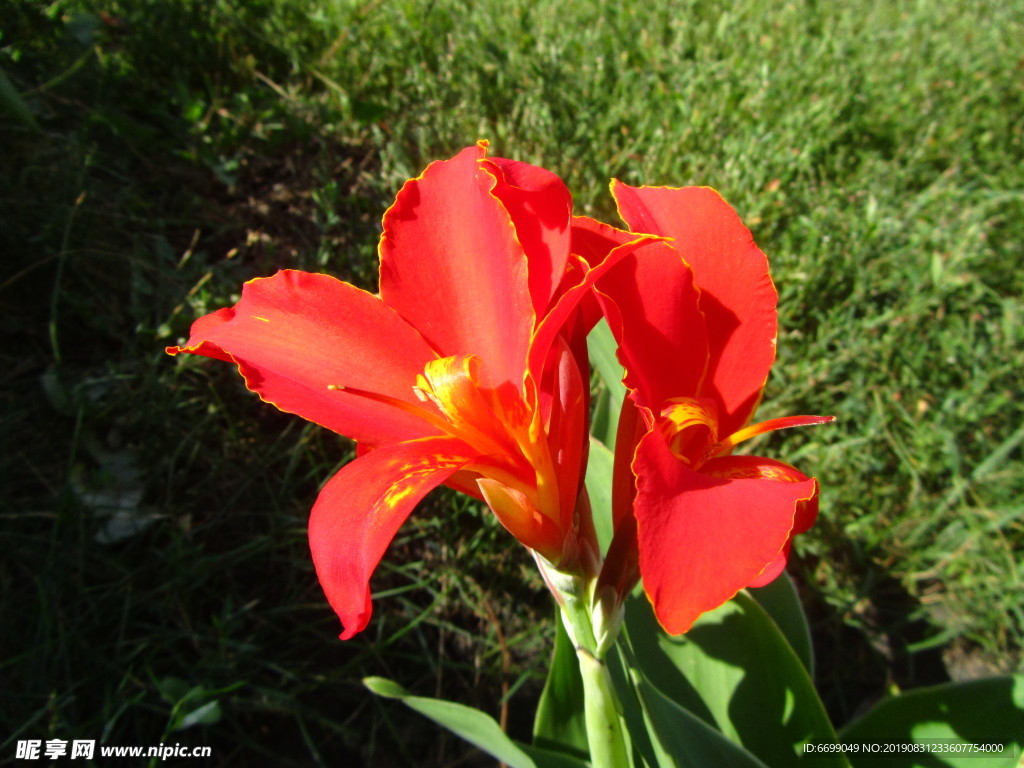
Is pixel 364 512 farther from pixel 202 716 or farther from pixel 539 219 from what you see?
pixel 202 716

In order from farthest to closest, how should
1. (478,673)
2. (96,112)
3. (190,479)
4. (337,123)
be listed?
(337,123) → (96,112) → (190,479) → (478,673)

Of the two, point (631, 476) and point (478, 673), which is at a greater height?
point (631, 476)

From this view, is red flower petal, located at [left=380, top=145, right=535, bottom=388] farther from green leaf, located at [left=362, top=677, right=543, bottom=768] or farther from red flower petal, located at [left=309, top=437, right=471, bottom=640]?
green leaf, located at [left=362, top=677, right=543, bottom=768]

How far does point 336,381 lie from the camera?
667mm

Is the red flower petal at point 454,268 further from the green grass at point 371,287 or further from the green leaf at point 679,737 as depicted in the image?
the green grass at point 371,287

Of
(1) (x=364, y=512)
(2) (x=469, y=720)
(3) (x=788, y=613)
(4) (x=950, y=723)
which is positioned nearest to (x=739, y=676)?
(3) (x=788, y=613)

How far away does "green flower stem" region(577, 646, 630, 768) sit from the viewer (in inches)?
27.6

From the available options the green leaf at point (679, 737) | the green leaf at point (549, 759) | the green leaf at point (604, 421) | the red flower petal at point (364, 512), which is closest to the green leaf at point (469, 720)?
the green leaf at point (549, 759)

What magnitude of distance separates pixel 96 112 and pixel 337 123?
22.1 inches

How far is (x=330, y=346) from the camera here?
68cm

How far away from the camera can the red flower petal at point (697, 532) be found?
0.49 m

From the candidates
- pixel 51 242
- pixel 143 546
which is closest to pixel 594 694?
pixel 143 546

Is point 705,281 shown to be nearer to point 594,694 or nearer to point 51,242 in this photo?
point 594,694

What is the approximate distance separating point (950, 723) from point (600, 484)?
53 centimetres
